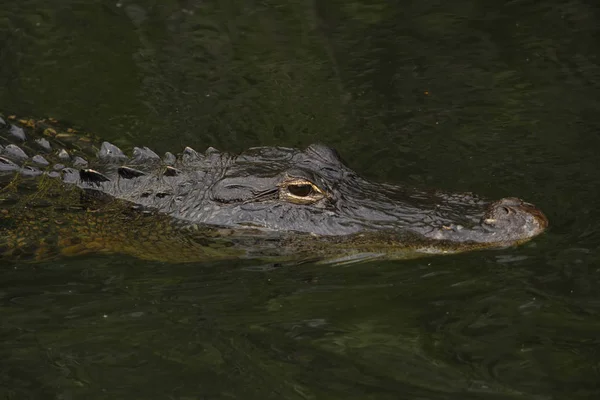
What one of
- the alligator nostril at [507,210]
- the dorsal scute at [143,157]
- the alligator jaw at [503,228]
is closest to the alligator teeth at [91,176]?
the dorsal scute at [143,157]

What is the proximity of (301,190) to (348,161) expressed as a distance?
136 centimetres

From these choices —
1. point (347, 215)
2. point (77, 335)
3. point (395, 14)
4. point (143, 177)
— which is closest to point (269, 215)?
point (347, 215)

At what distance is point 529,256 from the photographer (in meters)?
5.12

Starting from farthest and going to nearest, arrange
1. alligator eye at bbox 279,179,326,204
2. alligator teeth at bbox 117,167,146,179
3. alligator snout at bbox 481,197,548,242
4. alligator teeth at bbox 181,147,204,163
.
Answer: alligator teeth at bbox 181,147,204,163 < alligator teeth at bbox 117,167,146,179 < alligator eye at bbox 279,179,326,204 < alligator snout at bbox 481,197,548,242

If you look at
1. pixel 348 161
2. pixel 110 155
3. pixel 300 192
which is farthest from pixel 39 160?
pixel 348 161

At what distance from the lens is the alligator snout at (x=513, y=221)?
4.97m

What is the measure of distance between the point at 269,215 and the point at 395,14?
4.76 meters

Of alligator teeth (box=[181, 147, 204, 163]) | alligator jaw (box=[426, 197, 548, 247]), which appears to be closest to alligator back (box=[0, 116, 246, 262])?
alligator teeth (box=[181, 147, 204, 163])

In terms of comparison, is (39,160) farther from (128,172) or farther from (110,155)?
(128,172)

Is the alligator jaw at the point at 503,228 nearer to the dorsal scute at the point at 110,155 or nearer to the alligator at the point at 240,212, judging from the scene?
the alligator at the point at 240,212

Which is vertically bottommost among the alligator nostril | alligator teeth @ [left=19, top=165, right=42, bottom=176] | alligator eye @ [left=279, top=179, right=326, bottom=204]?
alligator teeth @ [left=19, top=165, right=42, bottom=176]

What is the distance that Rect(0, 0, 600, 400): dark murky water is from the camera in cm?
433

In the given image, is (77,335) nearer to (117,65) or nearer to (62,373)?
(62,373)

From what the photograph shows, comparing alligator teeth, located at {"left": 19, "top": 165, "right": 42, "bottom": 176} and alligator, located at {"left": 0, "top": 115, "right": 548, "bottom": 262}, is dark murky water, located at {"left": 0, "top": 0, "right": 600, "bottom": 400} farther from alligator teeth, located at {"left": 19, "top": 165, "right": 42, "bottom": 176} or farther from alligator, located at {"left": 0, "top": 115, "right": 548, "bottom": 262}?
alligator teeth, located at {"left": 19, "top": 165, "right": 42, "bottom": 176}
